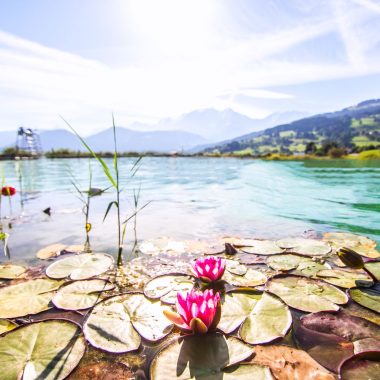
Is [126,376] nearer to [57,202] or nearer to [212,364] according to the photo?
[212,364]

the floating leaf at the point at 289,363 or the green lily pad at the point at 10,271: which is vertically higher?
the green lily pad at the point at 10,271

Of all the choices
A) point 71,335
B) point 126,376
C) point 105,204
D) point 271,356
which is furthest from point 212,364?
point 105,204

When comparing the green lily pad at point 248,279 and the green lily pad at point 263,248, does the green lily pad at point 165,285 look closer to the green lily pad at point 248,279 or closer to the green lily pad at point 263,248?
the green lily pad at point 248,279

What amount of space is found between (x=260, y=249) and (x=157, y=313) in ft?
7.01

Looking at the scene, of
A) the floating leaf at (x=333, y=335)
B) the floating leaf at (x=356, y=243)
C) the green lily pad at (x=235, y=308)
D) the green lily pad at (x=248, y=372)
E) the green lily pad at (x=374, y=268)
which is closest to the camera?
the green lily pad at (x=248, y=372)

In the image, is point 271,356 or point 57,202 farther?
point 57,202

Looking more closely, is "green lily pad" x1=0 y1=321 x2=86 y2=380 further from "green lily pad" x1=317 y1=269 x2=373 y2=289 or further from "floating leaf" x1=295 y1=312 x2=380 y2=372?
"green lily pad" x1=317 y1=269 x2=373 y2=289

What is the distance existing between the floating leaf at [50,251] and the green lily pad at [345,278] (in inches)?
140

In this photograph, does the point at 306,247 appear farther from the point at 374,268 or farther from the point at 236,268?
the point at 236,268

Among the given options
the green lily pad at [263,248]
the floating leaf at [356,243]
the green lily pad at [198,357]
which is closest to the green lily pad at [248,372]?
the green lily pad at [198,357]

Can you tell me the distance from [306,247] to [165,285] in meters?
2.34

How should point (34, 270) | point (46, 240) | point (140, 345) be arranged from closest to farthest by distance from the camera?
1. point (140, 345)
2. point (34, 270)
3. point (46, 240)

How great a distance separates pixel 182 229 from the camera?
546 cm

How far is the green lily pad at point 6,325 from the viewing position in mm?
2054
